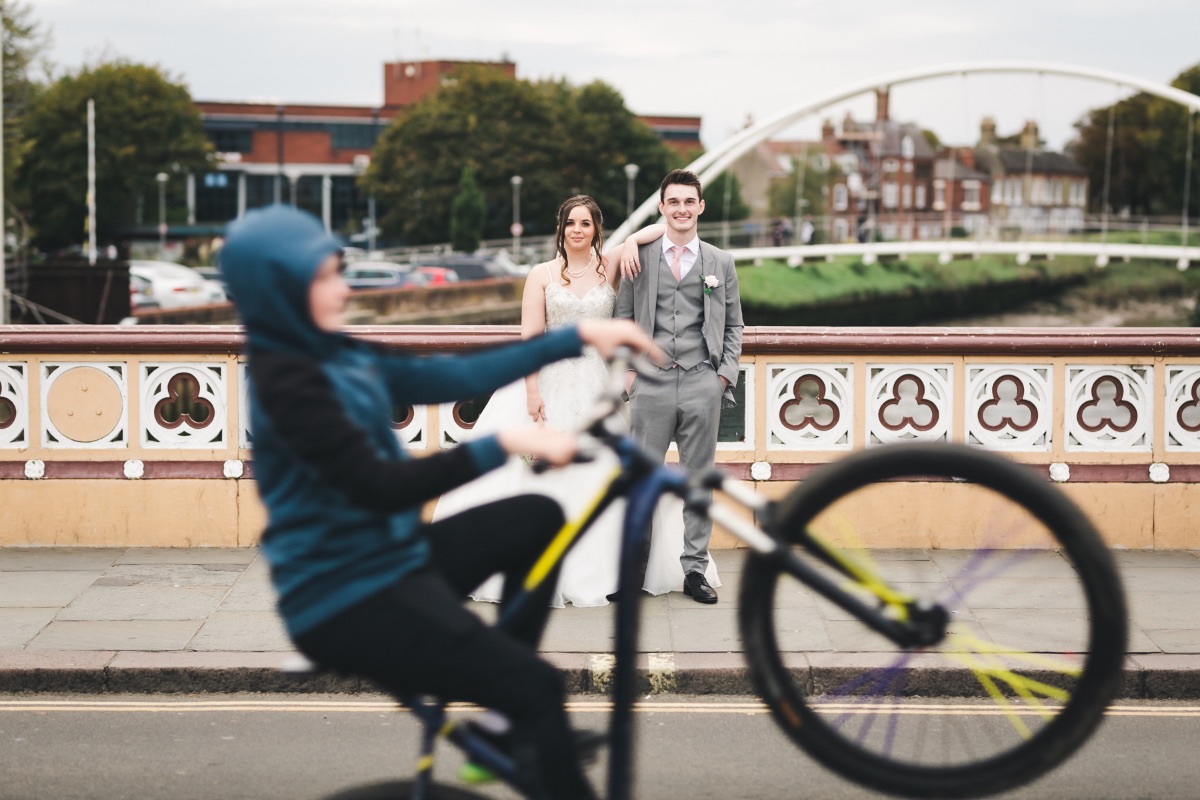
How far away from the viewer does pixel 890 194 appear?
414 ft

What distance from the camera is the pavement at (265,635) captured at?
5.75 m

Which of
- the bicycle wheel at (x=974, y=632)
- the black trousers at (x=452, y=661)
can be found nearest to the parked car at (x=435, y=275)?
the bicycle wheel at (x=974, y=632)

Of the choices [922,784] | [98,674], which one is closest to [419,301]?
[98,674]

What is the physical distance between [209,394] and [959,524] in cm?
412

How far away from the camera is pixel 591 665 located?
585cm

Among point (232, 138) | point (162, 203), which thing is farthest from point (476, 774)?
point (232, 138)

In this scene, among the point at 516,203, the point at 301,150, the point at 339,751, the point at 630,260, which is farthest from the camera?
the point at 301,150

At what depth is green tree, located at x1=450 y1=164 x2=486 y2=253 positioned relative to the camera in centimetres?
7375

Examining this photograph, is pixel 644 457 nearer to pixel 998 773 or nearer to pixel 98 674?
pixel 998 773

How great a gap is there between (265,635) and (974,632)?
370cm

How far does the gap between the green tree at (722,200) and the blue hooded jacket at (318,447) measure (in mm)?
80291

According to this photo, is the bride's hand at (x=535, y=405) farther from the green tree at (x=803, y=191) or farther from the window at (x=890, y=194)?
the window at (x=890, y=194)

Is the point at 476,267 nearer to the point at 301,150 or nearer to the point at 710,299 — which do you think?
the point at 710,299

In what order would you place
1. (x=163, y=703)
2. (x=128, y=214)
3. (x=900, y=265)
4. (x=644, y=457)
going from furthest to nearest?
(x=128, y=214) < (x=900, y=265) < (x=163, y=703) < (x=644, y=457)
